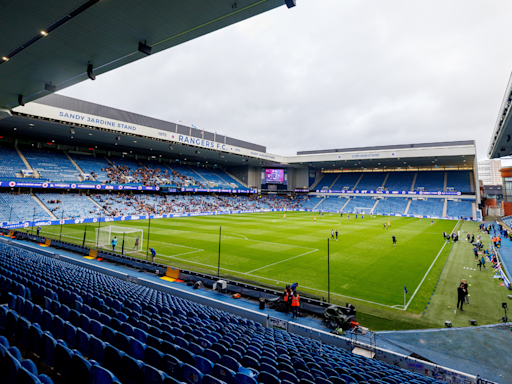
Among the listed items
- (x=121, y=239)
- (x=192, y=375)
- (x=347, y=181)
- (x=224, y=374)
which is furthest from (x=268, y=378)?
(x=347, y=181)

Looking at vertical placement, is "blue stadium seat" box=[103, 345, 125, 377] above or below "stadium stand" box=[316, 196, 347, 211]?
below

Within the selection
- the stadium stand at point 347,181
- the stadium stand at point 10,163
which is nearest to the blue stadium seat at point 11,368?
the stadium stand at point 10,163

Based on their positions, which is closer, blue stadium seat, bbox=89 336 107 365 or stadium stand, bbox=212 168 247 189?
blue stadium seat, bbox=89 336 107 365

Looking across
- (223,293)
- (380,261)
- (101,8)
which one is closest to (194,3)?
(101,8)

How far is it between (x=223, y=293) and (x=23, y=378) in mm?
10442

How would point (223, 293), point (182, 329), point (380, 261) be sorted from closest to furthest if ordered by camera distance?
point (182, 329) < point (223, 293) < point (380, 261)

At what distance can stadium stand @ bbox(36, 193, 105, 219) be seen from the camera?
3745 centimetres

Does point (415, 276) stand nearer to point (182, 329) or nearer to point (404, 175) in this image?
point (182, 329)

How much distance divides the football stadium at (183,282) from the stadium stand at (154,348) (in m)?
0.04

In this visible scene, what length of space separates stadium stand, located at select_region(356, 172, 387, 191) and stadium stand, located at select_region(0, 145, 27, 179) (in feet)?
244

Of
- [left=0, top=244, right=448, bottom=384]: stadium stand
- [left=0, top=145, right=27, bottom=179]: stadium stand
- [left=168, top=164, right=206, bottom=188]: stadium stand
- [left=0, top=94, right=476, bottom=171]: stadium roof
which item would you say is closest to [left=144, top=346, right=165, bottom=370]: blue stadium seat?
[left=0, top=244, right=448, bottom=384]: stadium stand

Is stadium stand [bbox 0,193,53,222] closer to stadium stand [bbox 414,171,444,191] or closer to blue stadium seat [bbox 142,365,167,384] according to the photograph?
blue stadium seat [bbox 142,365,167,384]

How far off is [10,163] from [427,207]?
3087 inches

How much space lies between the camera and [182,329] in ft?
21.2
